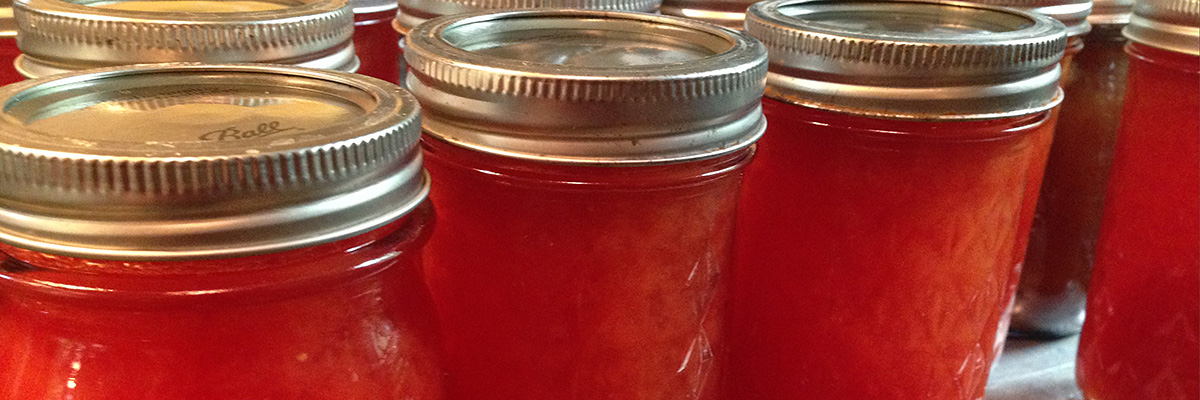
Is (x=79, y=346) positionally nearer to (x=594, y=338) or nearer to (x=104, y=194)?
(x=104, y=194)

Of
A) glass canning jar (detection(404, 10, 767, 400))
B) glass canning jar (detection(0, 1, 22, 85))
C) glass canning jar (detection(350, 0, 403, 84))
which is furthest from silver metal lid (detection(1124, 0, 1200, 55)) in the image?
glass canning jar (detection(0, 1, 22, 85))

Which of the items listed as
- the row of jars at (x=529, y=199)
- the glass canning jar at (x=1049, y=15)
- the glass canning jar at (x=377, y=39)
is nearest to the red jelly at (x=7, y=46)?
the row of jars at (x=529, y=199)

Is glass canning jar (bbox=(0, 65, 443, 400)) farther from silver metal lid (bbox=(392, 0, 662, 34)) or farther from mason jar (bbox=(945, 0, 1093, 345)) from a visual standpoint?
mason jar (bbox=(945, 0, 1093, 345))

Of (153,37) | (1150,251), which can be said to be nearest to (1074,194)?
(1150,251)

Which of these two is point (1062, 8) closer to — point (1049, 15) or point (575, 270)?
point (1049, 15)

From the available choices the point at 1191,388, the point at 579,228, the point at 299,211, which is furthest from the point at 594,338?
the point at 1191,388

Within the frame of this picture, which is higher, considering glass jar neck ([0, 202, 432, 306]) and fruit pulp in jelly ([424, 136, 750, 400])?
glass jar neck ([0, 202, 432, 306])

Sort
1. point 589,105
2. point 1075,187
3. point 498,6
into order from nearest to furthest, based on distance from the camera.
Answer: point 589,105 → point 498,6 → point 1075,187
